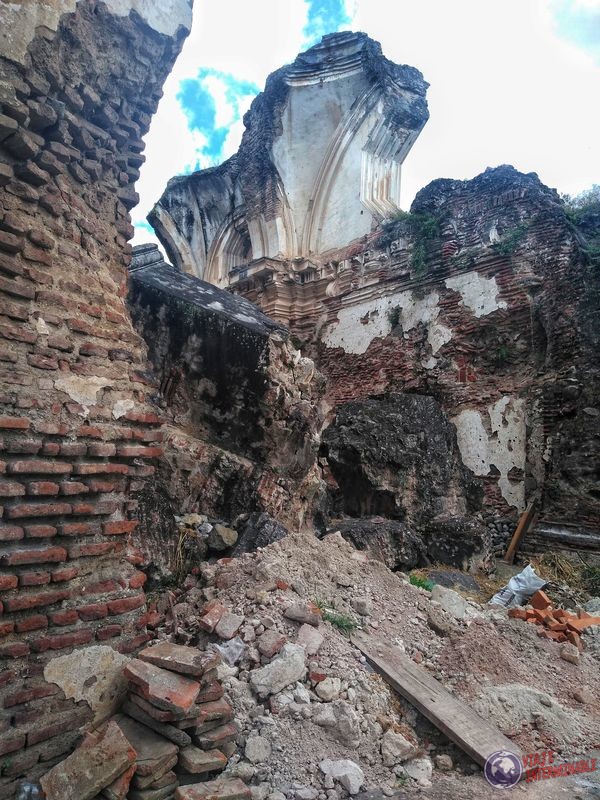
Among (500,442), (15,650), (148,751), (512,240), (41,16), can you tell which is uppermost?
(512,240)

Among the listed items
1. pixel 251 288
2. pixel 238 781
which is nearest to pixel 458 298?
pixel 251 288

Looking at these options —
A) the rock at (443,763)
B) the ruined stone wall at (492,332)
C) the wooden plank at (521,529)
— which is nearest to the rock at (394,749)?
the rock at (443,763)

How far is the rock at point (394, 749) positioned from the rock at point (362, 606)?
3.29ft

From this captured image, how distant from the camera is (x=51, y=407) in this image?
95.6 inches

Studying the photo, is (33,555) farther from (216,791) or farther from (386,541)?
(386,541)

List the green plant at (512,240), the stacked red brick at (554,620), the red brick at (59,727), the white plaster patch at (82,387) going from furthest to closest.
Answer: the green plant at (512,240) → the stacked red brick at (554,620) → the white plaster patch at (82,387) → the red brick at (59,727)

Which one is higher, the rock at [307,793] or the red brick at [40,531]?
the red brick at [40,531]

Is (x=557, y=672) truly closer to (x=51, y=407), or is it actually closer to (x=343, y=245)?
(x=51, y=407)

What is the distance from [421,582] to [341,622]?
1.63 m

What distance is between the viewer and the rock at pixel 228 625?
2959 mm

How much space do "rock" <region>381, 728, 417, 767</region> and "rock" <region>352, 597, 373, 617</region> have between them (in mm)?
1003

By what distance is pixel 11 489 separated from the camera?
2213 mm

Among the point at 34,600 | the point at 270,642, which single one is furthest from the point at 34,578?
the point at 270,642

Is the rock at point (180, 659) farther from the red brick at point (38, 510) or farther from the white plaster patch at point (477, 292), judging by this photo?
the white plaster patch at point (477, 292)
